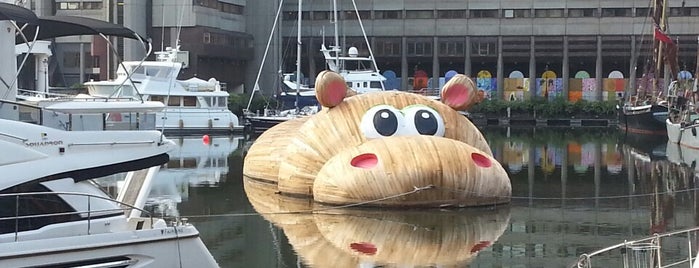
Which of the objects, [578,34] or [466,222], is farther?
[578,34]

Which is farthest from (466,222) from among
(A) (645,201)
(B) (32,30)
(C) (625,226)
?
(B) (32,30)

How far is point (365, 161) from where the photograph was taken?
23078 mm

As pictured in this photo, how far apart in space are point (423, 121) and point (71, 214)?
13.0 metres

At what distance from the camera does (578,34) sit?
89.2 metres

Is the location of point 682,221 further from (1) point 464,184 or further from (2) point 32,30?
(2) point 32,30

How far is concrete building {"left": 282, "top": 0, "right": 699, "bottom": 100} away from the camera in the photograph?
88.8 metres

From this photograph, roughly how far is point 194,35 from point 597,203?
57343 millimetres

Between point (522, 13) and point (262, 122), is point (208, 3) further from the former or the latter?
point (522, 13)

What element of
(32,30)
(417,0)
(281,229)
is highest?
(417,0)

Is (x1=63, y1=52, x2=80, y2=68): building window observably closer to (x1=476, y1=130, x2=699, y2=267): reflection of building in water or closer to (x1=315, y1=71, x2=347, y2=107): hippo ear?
(x1=476, y1=130, x2=699, y2=267): reflection of building in water

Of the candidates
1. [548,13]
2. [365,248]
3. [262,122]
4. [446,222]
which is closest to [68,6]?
[262,122]

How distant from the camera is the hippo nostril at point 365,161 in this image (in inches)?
902

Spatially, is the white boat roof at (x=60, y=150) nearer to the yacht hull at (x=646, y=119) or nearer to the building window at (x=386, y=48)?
the yacht hull at (x=646, y=119)

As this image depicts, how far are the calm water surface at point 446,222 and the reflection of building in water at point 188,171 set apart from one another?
0.06m
